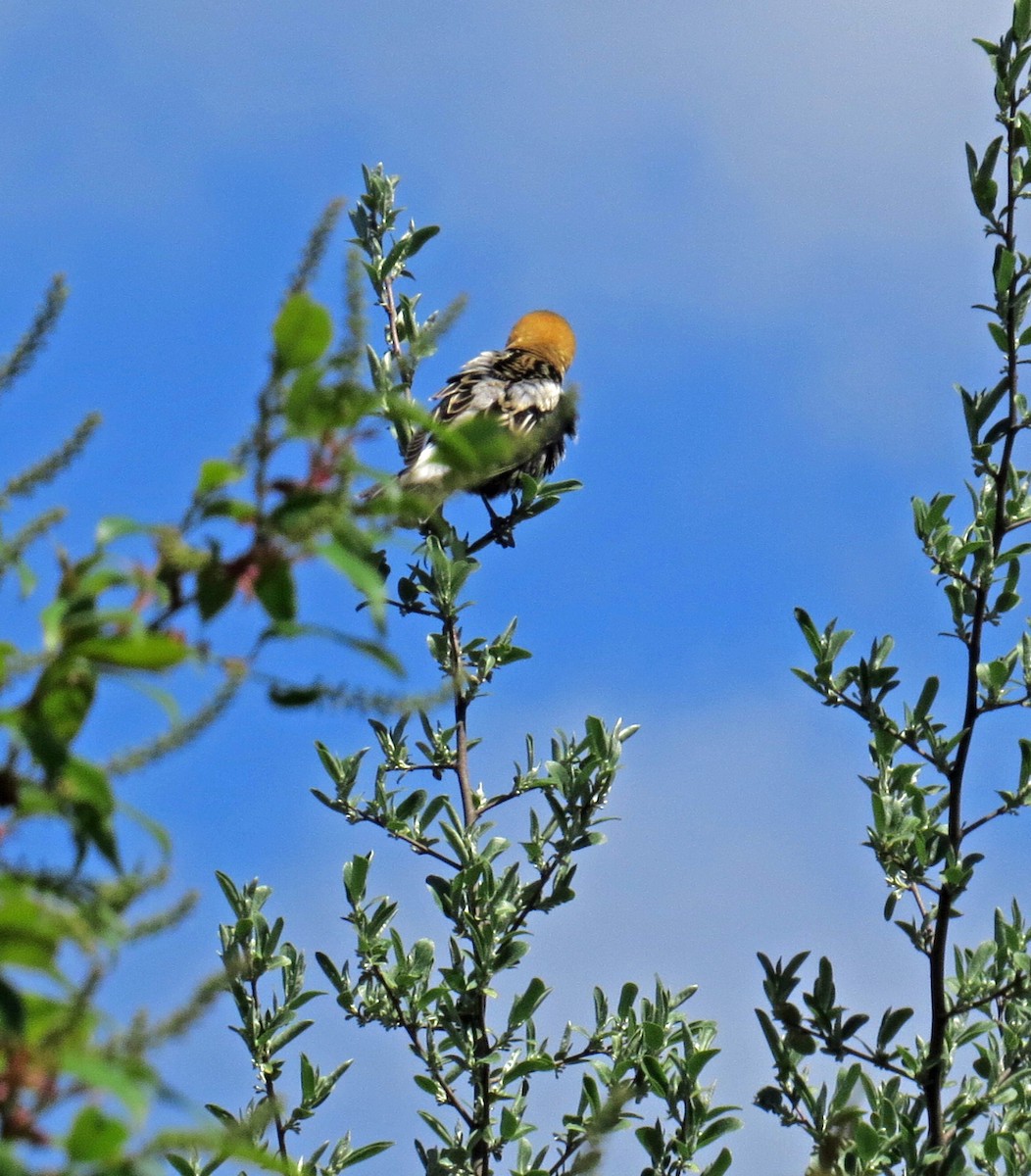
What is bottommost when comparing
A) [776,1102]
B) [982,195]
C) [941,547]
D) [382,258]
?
[776,1102]

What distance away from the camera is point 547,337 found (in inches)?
474

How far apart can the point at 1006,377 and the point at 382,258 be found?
2.57m

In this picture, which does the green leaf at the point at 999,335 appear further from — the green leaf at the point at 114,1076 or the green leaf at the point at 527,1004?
the green leaf at the point at 114,1076

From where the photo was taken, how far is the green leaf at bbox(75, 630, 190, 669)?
129 cm

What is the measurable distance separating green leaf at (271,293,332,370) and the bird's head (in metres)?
10.5

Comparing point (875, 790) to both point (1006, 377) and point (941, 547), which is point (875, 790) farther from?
point (1006, 377)

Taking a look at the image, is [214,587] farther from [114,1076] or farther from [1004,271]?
[1004,271]

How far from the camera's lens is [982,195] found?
4.69 meters

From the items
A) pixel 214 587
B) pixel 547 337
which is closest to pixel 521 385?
pixel 547 337

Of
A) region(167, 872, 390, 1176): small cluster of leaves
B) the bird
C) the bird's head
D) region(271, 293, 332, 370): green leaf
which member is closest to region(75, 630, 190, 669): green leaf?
region(271, 293, 332, 370): green leaf

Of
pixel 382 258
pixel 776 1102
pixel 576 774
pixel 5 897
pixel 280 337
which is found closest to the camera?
pixel 5 897

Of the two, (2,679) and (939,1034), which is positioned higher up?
(939,1034)

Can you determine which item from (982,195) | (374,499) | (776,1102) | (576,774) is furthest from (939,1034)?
(374,499)

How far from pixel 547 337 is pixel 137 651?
35.9 ft
